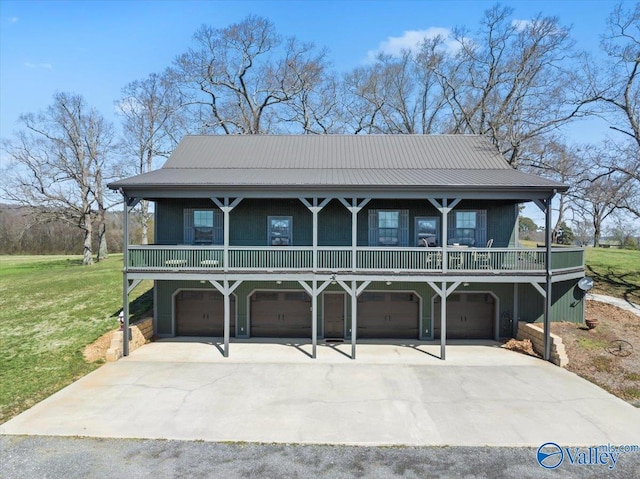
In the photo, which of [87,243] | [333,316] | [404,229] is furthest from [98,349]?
[87,243]

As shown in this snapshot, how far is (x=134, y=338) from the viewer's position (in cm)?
1324

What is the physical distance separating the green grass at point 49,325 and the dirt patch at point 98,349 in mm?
204

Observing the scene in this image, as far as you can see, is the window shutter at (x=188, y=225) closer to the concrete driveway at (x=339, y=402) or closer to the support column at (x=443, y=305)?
the concrete driveway at (x=339, y=402)

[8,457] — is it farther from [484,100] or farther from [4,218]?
[4,218]

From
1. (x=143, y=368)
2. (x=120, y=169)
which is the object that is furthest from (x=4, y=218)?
(x=143, y=368)

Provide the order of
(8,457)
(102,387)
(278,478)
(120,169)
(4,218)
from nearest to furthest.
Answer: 1. (278,478)
2. (8,457)
3. (102,387)
4. (120,169)
5. (4,218)

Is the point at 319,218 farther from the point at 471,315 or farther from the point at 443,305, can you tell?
the point at 471,315

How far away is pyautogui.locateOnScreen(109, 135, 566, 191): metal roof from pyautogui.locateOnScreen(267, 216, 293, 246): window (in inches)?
69.4

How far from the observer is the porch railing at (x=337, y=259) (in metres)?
12.8

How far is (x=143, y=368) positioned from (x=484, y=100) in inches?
→ 1063

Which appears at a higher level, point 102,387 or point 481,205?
point 481,205

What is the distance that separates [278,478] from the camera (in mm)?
6312

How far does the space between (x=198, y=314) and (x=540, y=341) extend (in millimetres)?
12377

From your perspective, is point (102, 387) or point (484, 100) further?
point (484, 100)
